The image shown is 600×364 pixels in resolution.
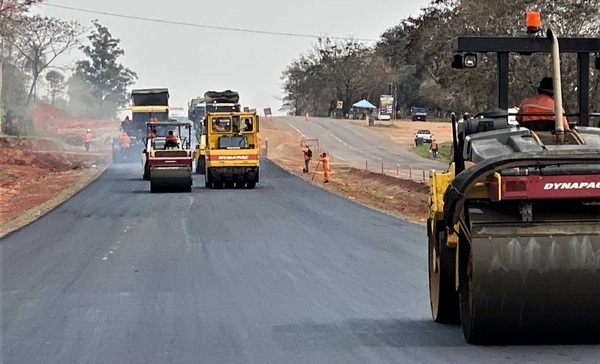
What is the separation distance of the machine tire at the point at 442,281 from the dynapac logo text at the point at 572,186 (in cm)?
172

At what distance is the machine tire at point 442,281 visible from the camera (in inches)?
390

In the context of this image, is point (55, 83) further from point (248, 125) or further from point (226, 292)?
point (226, 292)

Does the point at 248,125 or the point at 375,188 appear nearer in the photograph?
the point at 248,125

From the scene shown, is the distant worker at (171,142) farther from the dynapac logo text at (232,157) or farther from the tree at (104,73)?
the tree at (104,73)

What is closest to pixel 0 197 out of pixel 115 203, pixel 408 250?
pixel 115 203

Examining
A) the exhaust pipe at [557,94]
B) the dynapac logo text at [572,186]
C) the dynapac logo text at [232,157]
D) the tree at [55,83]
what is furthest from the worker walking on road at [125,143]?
the tree at [55,83]

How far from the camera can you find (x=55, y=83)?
5025 inches

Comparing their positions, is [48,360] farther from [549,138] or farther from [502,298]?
[549,138]

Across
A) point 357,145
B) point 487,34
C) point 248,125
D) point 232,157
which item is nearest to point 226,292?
point 232,157


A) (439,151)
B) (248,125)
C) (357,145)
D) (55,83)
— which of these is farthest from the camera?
(55,83)

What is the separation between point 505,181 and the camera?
830cm

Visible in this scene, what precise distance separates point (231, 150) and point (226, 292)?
25435mm

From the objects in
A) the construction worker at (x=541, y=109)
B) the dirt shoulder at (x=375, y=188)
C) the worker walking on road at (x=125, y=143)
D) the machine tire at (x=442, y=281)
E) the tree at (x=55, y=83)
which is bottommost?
the dirt shoulder at (x=375, y=188)

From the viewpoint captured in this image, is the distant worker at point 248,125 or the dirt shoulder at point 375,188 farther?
the distant worker at point 248,125
